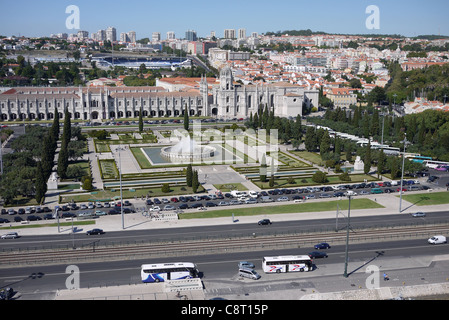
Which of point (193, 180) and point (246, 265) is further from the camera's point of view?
point (193, 180)

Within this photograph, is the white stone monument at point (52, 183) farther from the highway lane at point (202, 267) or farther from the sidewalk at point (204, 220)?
the highway lane at point (202, 267)

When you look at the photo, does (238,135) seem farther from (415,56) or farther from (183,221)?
(415,56)

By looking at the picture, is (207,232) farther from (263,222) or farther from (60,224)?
(60,224)

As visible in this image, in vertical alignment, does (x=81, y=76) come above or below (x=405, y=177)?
above

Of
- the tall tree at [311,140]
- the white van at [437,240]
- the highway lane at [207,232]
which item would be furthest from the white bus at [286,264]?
the tall tree at [311,140]

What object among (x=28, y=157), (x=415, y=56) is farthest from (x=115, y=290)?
(x=415, y=56)

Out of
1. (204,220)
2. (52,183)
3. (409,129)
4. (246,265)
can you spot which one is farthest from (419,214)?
(52,183)

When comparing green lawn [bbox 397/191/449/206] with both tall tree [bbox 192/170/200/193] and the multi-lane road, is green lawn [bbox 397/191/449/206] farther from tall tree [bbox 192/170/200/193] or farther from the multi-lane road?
tall tree [bbox 192/170/200/193]
